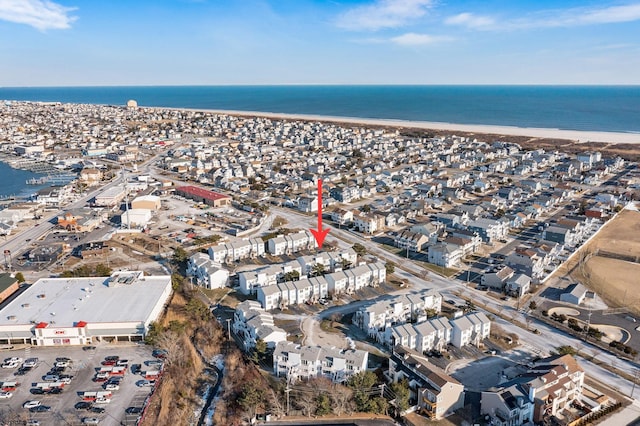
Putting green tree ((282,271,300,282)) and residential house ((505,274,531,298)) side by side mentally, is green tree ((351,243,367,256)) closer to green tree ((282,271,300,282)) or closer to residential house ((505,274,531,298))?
green tree ((282,271,300,282))

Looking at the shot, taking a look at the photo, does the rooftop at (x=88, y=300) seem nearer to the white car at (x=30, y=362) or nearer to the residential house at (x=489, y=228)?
the white car at (x=30, y=362)

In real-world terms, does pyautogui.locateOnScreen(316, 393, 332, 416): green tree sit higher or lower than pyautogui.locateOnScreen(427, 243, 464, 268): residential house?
lower

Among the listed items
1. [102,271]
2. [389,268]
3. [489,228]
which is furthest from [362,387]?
[489,228]

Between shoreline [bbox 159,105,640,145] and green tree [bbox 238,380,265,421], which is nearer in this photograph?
green tree [bbox 238,380,265,421]

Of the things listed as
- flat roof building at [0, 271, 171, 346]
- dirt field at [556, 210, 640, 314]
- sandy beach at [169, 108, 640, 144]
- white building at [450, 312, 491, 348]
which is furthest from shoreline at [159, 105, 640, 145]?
flat roof building at [0, 271, 171, 346]

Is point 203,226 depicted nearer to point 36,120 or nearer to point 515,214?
point 515,214

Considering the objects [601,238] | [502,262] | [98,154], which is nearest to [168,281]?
[502,262]

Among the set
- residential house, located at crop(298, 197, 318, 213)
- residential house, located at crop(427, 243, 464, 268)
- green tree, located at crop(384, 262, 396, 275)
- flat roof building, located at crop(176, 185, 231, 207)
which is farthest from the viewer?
flat roof building, located at crop(176, 185, 231, 207)

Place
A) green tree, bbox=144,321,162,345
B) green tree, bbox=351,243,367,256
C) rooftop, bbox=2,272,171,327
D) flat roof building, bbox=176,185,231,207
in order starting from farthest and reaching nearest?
flat roof building, bbox=176,185,231,207 → green tree, bbox=351,243,367,256 → rooftop, bbox=2,272,171,327 → green tree, bbox=144,321,162,345

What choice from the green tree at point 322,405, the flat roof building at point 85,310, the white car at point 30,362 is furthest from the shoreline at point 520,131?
the white car at point 30,362
